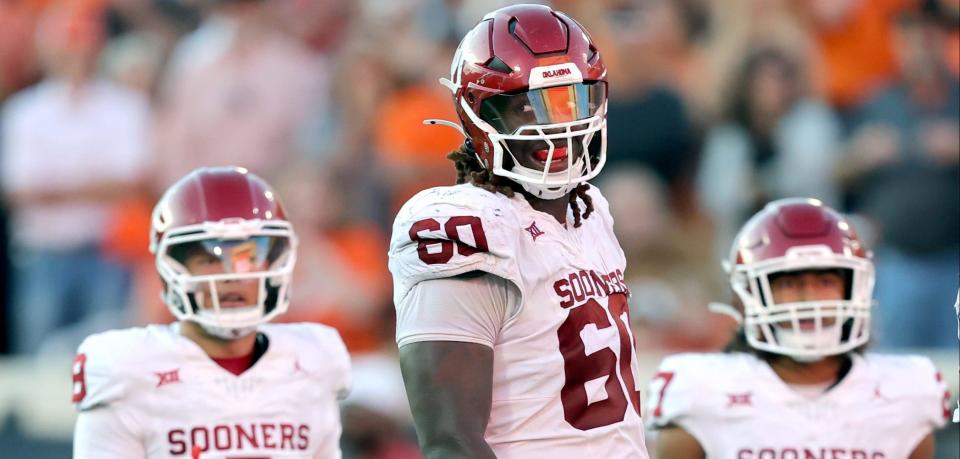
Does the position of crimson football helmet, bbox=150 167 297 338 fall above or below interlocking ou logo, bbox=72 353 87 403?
above

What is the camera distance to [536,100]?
9.58ft

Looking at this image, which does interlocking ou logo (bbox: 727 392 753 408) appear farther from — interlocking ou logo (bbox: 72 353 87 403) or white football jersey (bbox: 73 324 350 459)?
interlocking ou logo (bbox: 72 353 87 403)

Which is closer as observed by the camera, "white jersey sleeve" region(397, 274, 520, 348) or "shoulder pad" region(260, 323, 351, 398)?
"white jersey sleeve" region(397, 274, 520, 348)

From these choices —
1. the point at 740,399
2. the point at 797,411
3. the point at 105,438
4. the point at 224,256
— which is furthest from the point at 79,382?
the point at 797,411

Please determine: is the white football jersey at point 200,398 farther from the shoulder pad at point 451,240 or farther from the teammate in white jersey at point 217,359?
the shoulder pad at point 451,240

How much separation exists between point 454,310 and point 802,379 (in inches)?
58.1

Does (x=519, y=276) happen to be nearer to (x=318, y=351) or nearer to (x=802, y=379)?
(x=318, y=351)

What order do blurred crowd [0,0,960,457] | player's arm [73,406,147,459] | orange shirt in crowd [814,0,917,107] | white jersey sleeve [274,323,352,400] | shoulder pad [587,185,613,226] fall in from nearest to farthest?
shoulder pad [587,185,613,226] < player's arm [73,406,147,459] < white jersey sleeve [274,323,352,400] < blurred crowd [0,0,960,457] < orange shirt in crowd [814,0,917,107]

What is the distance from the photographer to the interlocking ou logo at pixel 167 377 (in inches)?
147

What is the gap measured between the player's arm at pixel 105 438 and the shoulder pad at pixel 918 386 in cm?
186

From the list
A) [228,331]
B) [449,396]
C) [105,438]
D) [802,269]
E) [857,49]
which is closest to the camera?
[449,396]

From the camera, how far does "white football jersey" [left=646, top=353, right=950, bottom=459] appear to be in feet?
12.5

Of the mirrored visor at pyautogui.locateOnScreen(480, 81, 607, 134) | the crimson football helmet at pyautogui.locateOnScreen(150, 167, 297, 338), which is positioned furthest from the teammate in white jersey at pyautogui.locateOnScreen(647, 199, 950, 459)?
the mirrored visor at pyautogui.locateOnScreen(480, 81, 607, 134)

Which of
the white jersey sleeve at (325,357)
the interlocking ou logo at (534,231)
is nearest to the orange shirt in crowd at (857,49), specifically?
the white jersey sleeve at (325,357)
